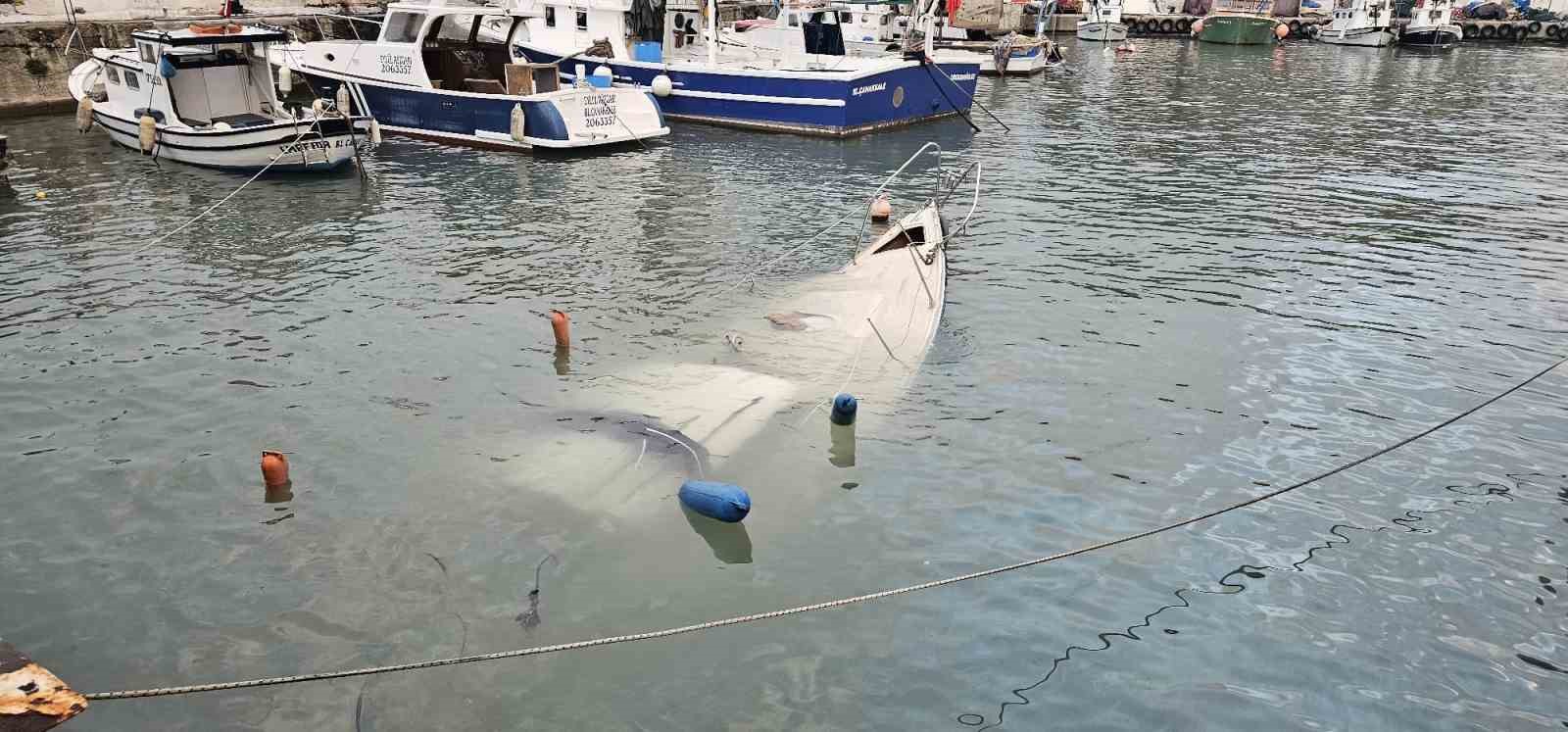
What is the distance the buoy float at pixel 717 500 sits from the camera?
7613 mm

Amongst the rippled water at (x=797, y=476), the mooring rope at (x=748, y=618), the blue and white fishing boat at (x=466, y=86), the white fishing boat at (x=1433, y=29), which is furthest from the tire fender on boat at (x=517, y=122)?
the white fishing boat at (x=1433, y=29)

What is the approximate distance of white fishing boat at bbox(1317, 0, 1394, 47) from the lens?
56406mm

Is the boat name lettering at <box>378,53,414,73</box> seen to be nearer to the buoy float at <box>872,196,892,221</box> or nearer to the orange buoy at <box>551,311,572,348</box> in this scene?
the buoy float at <box>872,196,892,221</box>

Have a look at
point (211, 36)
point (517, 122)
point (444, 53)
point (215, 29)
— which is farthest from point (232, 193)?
point (444, 53)

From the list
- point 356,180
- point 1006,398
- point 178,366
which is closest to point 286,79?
point 356,180

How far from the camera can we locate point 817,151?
2294 cm

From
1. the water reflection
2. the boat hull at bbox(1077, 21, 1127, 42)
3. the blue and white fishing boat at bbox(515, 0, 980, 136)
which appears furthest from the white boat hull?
the boat hull at bbox(1077, 21, 1127, 42)

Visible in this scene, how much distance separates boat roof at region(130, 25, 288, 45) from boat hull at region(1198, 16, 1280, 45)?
172 feet

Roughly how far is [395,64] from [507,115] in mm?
3444

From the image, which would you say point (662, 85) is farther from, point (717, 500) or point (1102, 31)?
point (1102, 31)

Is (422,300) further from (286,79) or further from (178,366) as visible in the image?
(286,79)

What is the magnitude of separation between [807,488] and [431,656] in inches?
127

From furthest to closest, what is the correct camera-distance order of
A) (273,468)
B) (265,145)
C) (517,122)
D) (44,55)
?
(44,55) < (517,122) < (265,145) < (273,468)

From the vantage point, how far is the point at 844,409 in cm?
909
